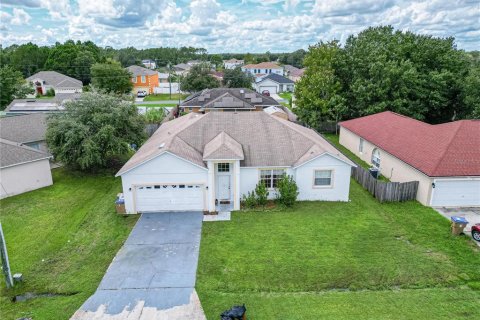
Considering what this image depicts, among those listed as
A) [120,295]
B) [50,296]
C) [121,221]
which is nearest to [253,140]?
[121,221]

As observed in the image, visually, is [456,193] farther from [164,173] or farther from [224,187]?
[164,173]

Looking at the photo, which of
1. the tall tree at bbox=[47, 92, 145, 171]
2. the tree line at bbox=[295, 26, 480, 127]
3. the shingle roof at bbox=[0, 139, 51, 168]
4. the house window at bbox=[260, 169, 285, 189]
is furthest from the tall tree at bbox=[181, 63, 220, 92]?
the house window at bbox=[260, 169, 285, 189]

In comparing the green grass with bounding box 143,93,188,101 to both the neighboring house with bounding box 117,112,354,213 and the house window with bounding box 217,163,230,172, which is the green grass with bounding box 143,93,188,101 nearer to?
the neighboring house with bounding box 117,112,354,213

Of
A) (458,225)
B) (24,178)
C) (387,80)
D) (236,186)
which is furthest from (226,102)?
(458,225)

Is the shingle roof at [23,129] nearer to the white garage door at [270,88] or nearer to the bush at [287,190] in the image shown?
the bush at [287,190]

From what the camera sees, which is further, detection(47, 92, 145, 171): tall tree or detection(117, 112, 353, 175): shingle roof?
detection(47, 92, 145, 171): tall tree

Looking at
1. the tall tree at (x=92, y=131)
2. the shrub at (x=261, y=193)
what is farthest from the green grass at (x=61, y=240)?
the shrub at (x=261, y=193)
